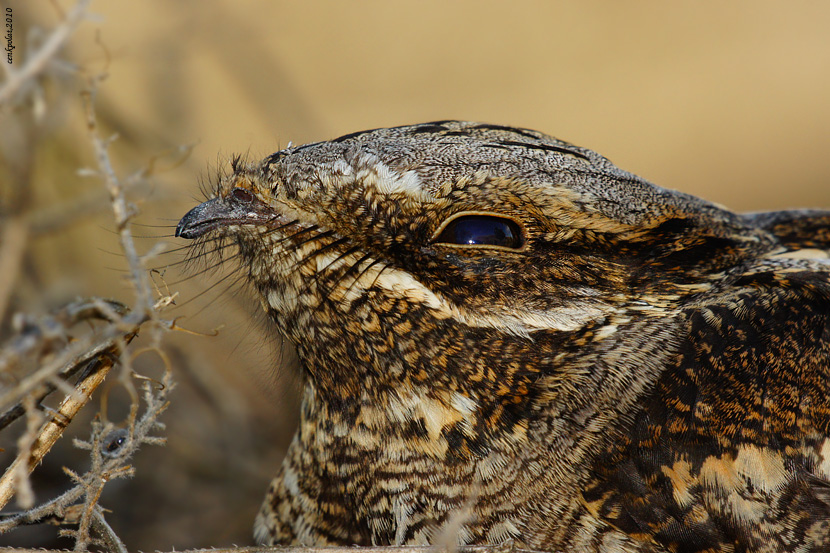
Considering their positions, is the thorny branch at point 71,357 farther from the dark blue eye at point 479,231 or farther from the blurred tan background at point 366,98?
the blurred tan background at point 366,98

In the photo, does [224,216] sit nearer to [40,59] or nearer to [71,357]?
[71,357]

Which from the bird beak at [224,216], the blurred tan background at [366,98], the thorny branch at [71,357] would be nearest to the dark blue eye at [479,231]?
the bird beak at [224,216]

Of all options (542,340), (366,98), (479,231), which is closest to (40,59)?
(479,231)

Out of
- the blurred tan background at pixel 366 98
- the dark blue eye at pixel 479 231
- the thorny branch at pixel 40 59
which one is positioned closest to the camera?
the thorny branch at pixel 40 59

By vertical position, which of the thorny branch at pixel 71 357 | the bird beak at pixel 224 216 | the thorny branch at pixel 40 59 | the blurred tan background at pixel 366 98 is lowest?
the thorny branch at pixel 71 357

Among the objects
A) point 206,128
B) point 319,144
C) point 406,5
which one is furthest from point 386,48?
point 319,144

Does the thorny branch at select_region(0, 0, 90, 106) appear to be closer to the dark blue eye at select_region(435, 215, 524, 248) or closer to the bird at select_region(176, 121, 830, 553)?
the bird at select_region(176, 121, 830, 553)

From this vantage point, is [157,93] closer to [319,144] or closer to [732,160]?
[319,144]
